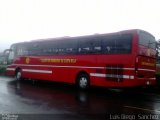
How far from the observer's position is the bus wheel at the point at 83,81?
16394mm

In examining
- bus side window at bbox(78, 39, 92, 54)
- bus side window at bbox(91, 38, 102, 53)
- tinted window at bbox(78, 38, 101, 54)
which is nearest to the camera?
bus side window at bbox(91, 38, 102, 53)

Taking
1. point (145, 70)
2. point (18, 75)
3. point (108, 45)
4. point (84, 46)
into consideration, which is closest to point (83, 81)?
point (84, 46)

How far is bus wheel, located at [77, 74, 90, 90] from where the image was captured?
53.8 ft

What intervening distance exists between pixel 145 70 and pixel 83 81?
3593 mm

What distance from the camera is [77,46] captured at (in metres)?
17.1

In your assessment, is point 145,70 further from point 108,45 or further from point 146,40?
point 108,45

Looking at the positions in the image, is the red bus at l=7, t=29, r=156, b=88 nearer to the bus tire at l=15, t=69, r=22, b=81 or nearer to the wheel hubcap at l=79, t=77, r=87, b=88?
the wheel hubcap at l=79, t=77, r=87, b=88

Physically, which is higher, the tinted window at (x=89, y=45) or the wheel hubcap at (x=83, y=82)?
the tinted window at (x=89, y=45)

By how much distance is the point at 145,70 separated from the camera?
48.6 feet

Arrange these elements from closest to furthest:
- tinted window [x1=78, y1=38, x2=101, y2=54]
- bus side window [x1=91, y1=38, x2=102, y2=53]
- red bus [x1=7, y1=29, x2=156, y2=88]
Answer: red bus [x1=7, y1=29, x2=156, y2=88], bus side window [x1=91, y1=38, x2=102, y2=53], tinted window [x1=78, y1=38, x2=101, y2=54]

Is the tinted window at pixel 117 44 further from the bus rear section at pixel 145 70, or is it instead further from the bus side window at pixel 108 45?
the bus rear section at pixel 145 70

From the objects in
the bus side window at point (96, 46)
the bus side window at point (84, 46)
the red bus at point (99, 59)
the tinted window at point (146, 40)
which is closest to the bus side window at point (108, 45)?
the red bus at point (99, 59)

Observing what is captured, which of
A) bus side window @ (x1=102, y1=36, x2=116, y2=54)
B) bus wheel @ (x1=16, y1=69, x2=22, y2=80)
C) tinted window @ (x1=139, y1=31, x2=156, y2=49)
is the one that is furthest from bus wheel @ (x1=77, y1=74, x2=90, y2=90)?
bus wheel @ (x1=16, y1=69, x2=22, y2=80)

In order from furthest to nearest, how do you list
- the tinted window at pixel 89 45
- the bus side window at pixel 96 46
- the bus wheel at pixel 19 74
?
1. the bus wheel at pixel 19 74
2. the tinted window at pixel 89 45
3. the bus side window at pixel 96 46
